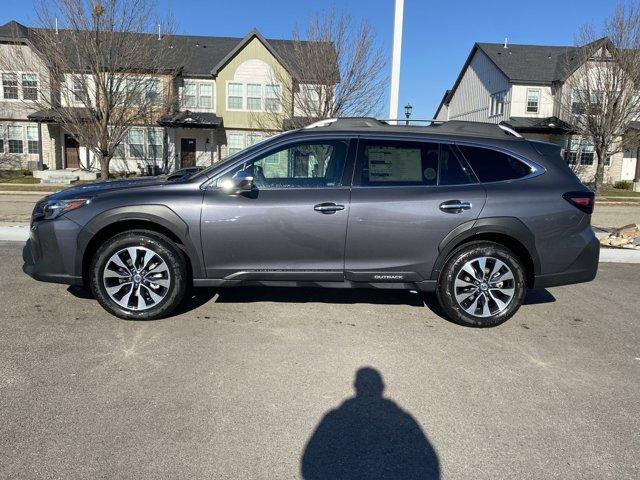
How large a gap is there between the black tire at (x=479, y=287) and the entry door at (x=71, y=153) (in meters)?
28.4

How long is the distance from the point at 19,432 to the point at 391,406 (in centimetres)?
221

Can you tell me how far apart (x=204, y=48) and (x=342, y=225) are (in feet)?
93.5

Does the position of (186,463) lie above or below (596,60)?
below

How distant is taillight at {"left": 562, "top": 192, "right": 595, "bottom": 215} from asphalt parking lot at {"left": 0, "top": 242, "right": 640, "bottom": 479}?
1.16m

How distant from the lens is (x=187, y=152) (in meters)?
28.0

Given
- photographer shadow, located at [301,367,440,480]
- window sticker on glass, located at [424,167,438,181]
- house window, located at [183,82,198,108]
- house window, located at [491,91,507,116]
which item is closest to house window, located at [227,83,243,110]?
house window, located at [183,82,198,108]

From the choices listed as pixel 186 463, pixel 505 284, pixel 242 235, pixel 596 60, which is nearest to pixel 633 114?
pixel 596 60

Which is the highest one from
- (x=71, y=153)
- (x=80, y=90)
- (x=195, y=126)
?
(x=80, y=90)

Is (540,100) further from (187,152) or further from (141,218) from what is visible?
(141,218)

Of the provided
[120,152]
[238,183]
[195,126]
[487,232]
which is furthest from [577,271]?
[120,152]

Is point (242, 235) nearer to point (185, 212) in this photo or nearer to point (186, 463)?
point (185, 212)

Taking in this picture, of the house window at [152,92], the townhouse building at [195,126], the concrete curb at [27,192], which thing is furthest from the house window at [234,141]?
the concrete curb at [27,192]

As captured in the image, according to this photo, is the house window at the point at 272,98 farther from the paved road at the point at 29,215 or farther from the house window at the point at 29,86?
the paved road at the point at 29,215

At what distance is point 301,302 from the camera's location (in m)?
5.23
